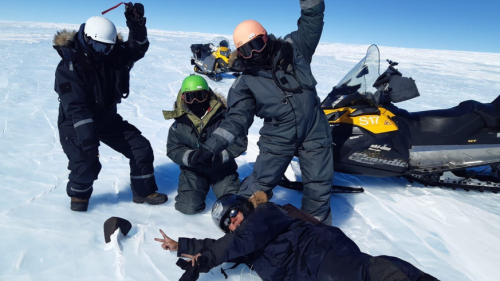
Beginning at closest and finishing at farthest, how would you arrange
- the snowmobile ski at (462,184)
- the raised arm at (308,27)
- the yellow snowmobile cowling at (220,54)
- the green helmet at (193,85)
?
the raised arm at (308,27) < the green helmet at (193,85) < the snowmobile ski at (462,184) < the yellow snowmobile cowling at (220,54)

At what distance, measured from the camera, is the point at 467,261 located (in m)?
2.46

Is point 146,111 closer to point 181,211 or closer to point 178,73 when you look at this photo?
point 181,211

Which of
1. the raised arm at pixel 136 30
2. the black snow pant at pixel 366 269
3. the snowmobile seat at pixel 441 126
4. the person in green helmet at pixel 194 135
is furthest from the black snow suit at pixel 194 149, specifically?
the snowmobile seat at pixel 441 126

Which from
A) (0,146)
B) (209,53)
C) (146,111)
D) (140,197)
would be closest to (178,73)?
(209,53)

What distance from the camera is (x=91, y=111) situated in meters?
2.67

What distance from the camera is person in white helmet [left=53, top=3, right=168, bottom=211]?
251cm

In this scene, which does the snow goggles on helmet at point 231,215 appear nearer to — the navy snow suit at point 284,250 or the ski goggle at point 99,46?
the navy snow suit at point 284,250

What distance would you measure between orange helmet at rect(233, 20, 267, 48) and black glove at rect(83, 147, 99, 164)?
4.81 ft

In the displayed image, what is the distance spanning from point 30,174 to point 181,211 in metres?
1.81

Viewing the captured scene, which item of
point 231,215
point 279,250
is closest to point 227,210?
point 231,215

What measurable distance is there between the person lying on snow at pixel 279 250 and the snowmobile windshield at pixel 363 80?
1.64 meters

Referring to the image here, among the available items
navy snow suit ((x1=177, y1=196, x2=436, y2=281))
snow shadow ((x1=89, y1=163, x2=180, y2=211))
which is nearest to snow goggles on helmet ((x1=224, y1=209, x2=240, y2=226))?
navy snow suit ((x1=177, y1=196, x2=436, y2=281))

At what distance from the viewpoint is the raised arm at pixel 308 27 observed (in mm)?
2559

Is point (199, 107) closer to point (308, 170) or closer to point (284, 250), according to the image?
point (308, 170)
